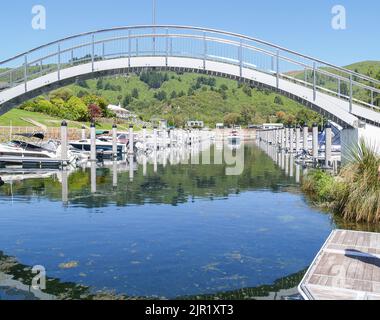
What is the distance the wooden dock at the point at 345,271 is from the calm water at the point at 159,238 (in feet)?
3.15

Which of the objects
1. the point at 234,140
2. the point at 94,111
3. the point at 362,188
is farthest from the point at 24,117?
the point at 362,188

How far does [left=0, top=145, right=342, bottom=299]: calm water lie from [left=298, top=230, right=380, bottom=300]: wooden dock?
0.96 m

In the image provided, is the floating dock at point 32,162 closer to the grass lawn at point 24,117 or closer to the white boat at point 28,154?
the white boat at point 28,154

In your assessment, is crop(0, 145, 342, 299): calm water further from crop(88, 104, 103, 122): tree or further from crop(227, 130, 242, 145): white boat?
crop(227, 130, 242, 145): white boat

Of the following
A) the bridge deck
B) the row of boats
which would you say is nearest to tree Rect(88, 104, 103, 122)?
the row of boats

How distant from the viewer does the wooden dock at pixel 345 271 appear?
9.63m

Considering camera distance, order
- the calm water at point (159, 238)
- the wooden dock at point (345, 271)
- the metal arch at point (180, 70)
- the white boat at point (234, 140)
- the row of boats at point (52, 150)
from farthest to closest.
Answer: the white boat at point (234, 140) < the row of boats at point (52, 150) < the metal arch at point (180, 70) < the calm water at point (159, 238) < the wooden dock at point (345, 271)

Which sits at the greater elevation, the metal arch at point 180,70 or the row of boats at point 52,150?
the metal arch at point 180,70

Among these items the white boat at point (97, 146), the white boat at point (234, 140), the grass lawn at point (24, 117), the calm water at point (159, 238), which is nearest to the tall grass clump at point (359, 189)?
the calm water at point (159, 238)

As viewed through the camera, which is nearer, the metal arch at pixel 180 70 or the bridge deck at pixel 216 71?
the bridge deck at pixel 216 71
